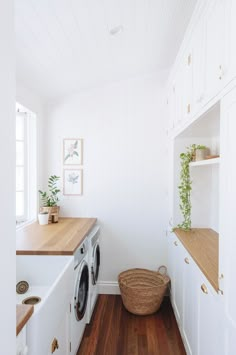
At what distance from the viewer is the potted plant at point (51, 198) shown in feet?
9.41

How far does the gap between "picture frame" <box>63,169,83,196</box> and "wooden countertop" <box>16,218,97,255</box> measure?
0.34 m

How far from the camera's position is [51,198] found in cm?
305

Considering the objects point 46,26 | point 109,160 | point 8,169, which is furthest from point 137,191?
point 8,169

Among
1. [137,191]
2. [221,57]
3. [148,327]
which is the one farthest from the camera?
[137,191]

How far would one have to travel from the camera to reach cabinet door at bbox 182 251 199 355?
170cm

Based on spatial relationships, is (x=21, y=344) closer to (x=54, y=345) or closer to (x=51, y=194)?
(x=54, y=345)

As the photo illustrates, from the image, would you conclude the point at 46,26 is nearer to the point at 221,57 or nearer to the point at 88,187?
the point at 221,57

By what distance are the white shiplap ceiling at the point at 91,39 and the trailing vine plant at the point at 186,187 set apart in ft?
3.47

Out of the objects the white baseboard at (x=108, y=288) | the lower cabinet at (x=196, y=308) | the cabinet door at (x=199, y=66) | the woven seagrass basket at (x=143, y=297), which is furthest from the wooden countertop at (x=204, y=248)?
the white baseboard at (x=108, y=288)

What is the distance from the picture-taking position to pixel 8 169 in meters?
0.75

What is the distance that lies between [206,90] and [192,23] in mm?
720

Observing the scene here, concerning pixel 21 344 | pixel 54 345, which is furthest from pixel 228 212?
pixel 54 345

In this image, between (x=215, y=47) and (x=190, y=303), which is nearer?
(x=215, y=47)

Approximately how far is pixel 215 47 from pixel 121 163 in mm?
1879
